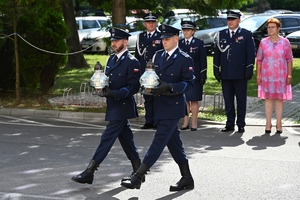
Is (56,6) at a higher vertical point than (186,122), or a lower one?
higher

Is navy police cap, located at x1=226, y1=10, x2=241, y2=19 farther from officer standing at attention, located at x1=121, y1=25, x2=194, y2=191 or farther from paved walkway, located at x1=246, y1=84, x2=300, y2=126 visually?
officer standing at attention, located at x1=121, y1=25, x2=194, y2=191

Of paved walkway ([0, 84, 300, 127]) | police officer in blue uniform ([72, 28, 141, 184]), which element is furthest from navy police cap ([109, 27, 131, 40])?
paved walkway ([0, 84, 300, 127])

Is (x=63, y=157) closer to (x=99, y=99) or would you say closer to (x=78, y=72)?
(x=99, y=99)

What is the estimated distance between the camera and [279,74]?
11.4 meters

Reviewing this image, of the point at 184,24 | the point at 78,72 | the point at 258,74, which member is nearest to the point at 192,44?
the point at 184,24

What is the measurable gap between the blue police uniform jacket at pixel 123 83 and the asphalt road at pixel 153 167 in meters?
0.83

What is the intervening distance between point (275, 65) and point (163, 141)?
4.50 m

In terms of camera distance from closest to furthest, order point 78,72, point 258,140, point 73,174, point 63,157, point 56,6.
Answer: point 73,174 < point 63,157 < point 258,140 < point 56,6 < point 78,72

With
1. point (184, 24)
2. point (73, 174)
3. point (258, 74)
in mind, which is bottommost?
point (73, 174)

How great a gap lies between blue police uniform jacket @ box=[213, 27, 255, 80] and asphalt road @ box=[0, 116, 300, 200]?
103cm

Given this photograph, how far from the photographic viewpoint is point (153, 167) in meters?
8.89

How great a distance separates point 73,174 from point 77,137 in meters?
2.79

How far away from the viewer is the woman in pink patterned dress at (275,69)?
11.4 meters

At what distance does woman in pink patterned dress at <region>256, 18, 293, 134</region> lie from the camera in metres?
11.4
